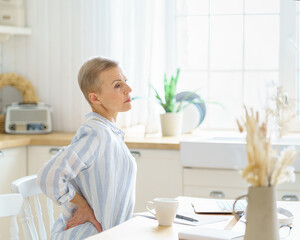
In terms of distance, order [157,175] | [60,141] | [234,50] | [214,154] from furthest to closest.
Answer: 1. [234,50]
2. [60,141]
3. [157,175]
4. [214,154]

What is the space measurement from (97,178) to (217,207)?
42cm

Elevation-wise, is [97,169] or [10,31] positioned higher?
[10,31]

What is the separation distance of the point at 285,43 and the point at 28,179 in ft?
6.88

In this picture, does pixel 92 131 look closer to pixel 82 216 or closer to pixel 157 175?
pixel 82 216

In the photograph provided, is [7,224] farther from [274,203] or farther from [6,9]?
[274,203]

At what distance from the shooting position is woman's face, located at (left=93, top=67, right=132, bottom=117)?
207cm

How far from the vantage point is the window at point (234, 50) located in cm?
356

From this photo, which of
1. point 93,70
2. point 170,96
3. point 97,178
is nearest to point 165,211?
point 97,178

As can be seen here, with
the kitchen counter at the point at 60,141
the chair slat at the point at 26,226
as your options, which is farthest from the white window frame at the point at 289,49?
the chair slat at the point at 26,226

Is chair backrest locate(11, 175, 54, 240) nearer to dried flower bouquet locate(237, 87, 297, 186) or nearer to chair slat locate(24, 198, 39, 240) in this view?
chair slat locate(24, 198, 39, 240)

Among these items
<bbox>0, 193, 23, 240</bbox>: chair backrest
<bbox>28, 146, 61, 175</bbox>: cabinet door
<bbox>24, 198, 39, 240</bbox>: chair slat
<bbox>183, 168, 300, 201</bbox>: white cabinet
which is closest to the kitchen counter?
<bbox>28, 146, 61, 175</bbox>: cabinet door

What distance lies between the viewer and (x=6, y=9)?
12.2 ft

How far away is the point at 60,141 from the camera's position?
3.24 m

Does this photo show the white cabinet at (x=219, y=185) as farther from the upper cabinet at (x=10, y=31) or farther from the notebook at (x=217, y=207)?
the upper cabinet at (x=10, y=31)
